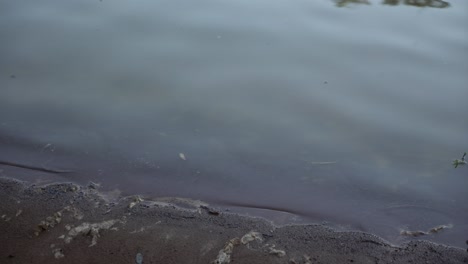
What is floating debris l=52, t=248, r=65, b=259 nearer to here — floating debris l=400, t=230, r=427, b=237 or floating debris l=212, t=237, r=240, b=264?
floating debris l=212, t=237, r=240, b=264

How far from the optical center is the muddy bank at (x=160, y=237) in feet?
7.32

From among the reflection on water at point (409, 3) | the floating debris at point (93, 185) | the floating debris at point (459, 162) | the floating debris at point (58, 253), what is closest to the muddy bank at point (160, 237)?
the floating debris at point (58, 253)

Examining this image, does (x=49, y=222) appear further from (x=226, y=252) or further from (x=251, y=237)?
(x=251, y=237)

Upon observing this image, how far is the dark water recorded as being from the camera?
2.75 metres

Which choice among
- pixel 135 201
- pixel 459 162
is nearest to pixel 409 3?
pixel 459 162

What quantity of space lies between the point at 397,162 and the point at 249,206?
1.07 metres

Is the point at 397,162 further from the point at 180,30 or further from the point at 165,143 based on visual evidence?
the point at 180,30

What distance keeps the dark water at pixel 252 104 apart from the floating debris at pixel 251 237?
267 mm

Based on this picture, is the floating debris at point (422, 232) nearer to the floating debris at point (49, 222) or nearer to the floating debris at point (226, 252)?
the floating debris at point (226, 252)

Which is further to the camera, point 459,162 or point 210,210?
point 459,162

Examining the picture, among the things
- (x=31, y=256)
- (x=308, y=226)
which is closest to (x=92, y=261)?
(x=31, y=256)

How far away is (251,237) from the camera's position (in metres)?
2.35

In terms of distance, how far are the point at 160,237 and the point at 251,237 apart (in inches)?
18.4

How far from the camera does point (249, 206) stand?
2607 mm
